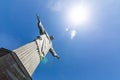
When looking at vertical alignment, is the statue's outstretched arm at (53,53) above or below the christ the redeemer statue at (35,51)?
above

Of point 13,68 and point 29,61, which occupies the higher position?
point 29,61

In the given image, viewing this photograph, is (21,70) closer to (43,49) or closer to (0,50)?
(0,50)

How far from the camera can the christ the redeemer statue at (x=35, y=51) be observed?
23381 mm

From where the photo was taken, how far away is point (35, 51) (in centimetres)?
2850

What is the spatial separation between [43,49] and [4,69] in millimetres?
13680

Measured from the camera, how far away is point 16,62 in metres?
21.0

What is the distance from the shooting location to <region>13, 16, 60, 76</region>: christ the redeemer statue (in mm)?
23381

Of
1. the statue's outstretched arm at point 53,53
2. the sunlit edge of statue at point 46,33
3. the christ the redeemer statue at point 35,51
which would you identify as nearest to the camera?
the christ the redeemer statue at point 35,51

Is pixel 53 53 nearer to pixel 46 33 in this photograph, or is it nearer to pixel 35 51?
pixel 46 33

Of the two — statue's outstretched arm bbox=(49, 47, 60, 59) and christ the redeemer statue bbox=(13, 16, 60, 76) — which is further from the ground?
statue's outstretched arm bbox=(49, 47, 60, 59)

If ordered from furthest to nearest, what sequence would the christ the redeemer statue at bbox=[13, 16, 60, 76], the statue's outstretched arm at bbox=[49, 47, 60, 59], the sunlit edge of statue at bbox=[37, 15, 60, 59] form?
1. the statue's outstretched arm at bbox=[49, 47, 60, 59]
2. the sunlit edge of statue at bbox=[37, 15, 60, 59]
3. the christ the redeemer statue at bbox=[13, 16, 60, 76]

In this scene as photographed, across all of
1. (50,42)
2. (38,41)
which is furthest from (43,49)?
(50,42)

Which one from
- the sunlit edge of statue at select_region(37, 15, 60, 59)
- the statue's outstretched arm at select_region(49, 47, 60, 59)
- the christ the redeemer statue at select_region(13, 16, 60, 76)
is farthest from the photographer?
the statue's outstretched arm at select_region(49, 47, 60, 59)

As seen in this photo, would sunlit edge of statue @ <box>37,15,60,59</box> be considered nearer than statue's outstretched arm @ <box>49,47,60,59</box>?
Yes
